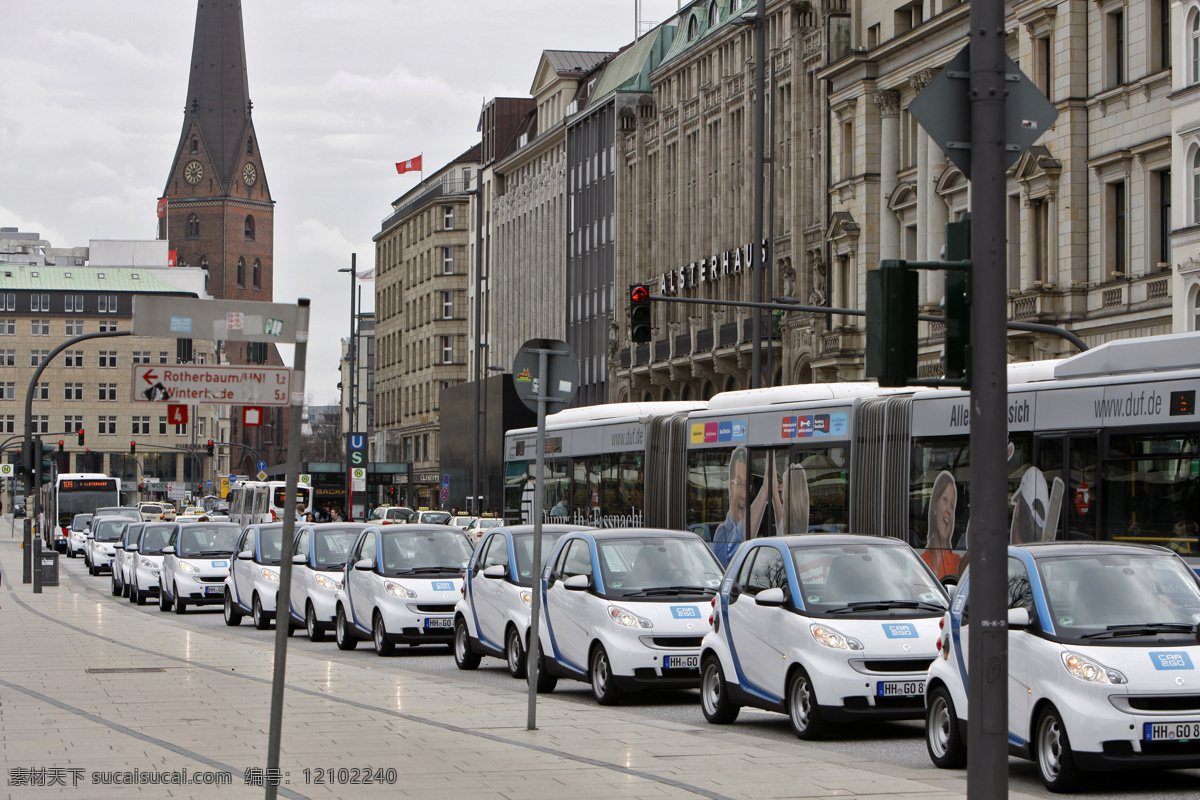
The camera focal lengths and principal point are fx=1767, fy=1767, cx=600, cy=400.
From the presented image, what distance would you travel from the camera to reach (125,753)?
1160 cm

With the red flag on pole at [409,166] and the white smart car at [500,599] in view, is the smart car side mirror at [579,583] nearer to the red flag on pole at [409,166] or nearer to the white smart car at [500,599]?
the white smart car at [500,599]

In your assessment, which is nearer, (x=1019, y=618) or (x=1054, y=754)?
(x=1054, y=754)

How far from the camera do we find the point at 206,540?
32969mm

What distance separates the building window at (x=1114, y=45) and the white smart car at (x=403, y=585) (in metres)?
25.5

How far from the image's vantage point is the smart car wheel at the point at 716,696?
1446 cm

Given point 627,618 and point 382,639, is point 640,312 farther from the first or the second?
point 627,618

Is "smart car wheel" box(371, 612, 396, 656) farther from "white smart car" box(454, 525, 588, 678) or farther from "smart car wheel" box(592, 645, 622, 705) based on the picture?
"smart car wheel" box(592, 645, 622, 705)

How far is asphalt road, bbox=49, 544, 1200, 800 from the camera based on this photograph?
1105 cm

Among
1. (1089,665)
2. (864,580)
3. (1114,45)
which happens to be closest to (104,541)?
(1114,45)

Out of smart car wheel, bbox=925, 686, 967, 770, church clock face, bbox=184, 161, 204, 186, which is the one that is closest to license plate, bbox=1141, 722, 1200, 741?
smart car wheel, bbox=925, 686, 967, 770

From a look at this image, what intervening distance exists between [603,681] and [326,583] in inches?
379

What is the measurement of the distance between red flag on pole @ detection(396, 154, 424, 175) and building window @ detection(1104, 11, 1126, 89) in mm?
78357

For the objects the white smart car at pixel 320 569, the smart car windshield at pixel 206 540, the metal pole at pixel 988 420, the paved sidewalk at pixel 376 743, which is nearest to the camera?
the metal pole at pixel 988 420

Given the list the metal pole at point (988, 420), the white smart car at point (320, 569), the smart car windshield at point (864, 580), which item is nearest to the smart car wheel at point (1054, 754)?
the smart car windshield at point (864, 580)
